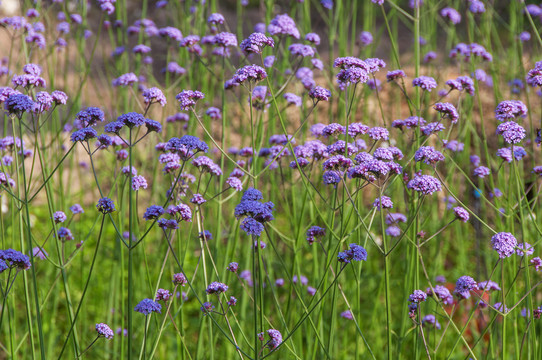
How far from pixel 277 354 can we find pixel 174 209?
2.84 feet

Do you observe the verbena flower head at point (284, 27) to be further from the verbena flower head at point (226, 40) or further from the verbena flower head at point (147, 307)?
the verbena flower head at point (147, 307)

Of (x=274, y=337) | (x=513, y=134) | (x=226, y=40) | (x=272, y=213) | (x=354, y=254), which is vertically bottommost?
(x=274, y=337)

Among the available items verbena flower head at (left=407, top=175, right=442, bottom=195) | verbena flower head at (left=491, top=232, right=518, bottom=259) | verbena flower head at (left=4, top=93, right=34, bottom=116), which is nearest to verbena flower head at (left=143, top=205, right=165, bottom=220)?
verbena flower head at (left=4, top=93, right=34, bottom=116)

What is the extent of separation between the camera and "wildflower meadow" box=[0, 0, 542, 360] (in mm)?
2059

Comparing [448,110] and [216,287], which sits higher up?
[448,110]

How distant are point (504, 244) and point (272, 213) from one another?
4.32 ft

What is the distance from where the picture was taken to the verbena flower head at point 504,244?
1938 millimetres

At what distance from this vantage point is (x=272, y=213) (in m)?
3.02

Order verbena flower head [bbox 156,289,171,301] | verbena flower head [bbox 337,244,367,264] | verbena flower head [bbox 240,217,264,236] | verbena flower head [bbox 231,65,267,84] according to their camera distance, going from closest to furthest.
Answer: verbena flower head [bbox 240,217,264,236] < verbena flower head [bbox 337,244,367,264] < verbena flower head [bbox 231,65,267,84] < verbena flower head [bbox 156,289,171,301]

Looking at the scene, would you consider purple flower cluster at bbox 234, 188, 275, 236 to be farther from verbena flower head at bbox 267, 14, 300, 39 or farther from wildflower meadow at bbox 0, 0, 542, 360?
verbena flower head at bbox 267, 14, 300, 39

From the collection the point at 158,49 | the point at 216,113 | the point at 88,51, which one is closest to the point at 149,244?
the point at 216,113

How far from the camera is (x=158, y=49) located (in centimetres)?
982

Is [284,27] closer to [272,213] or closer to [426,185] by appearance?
[272,213]

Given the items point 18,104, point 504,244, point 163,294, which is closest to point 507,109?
point 504,244
